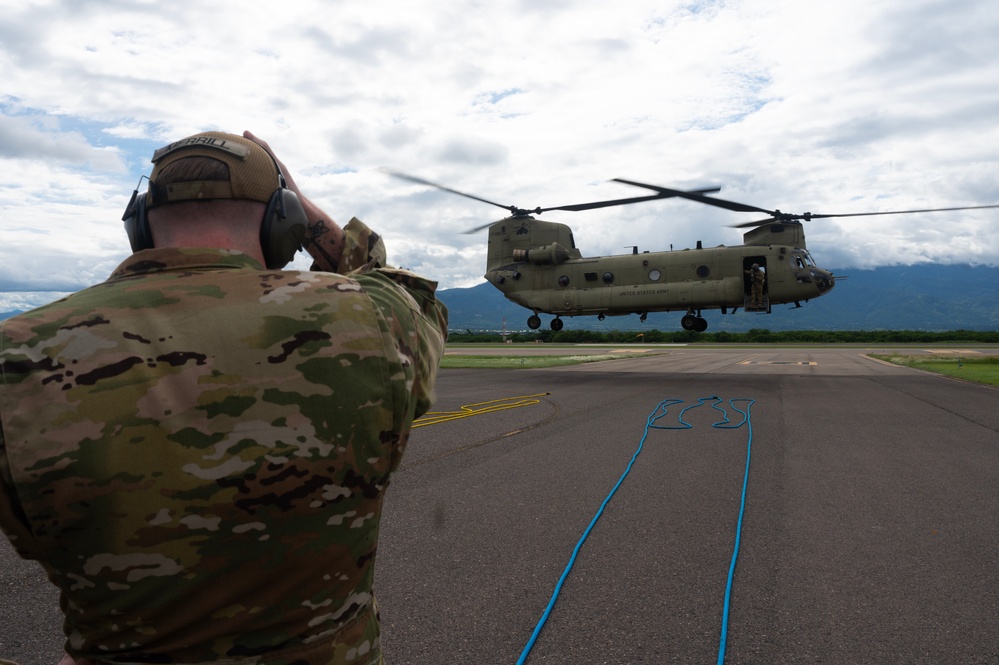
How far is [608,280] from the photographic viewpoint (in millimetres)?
22516

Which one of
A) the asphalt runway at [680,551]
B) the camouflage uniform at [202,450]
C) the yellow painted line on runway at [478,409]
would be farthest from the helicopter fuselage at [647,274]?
the camouflage uniform at [202,450]

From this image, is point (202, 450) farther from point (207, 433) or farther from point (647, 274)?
point (647, 274)

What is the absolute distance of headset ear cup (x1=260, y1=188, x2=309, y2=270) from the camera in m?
1.58

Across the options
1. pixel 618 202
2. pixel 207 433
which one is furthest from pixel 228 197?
pixel 618 202

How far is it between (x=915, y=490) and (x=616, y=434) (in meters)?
4.08

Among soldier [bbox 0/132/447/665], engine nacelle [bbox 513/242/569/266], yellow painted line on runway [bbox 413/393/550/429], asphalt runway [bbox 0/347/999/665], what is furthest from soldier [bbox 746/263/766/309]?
soldier [bbox 0/132/447/665]

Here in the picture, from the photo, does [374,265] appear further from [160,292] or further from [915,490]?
[915,490]

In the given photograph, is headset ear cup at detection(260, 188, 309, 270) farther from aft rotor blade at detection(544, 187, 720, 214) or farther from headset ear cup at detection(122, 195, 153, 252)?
aft rotor blade at detection(544, 187, 720, 214)

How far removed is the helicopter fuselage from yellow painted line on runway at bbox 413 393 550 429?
8.34m

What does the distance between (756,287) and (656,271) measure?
331 cm

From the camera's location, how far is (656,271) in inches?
854

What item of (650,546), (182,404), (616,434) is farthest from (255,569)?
(616,434)

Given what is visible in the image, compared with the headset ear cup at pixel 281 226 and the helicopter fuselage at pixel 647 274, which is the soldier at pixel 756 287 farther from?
the headset ear cup at pixel 281 226

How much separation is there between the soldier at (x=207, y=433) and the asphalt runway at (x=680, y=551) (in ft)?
6.72
